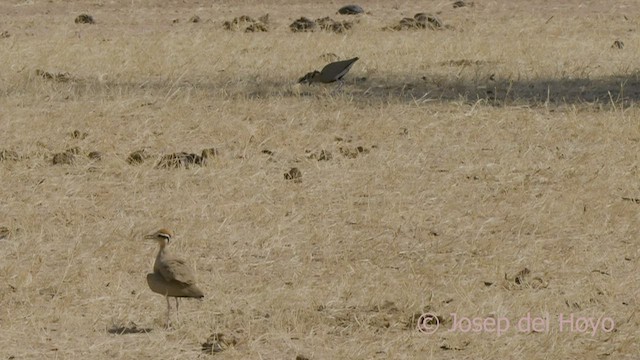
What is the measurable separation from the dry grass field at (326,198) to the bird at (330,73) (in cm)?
13

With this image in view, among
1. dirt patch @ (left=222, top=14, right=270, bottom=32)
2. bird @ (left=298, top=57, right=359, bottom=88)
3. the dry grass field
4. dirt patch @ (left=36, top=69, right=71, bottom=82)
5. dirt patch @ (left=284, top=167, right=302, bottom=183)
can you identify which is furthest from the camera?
dirt patch @ (left=222, top=14, right=270, bottom=32)

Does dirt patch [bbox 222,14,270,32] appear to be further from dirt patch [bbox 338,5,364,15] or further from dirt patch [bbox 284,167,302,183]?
dirt patch [bbox 284,167,302,183]

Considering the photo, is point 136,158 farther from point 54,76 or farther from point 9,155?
point 54,76

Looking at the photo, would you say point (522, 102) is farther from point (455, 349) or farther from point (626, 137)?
point (455, 349)

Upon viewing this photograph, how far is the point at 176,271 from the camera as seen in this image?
17.1 ft

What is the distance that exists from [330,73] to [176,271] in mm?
5792

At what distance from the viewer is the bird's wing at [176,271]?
5199 mm

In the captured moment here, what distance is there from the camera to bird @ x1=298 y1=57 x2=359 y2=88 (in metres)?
10.8

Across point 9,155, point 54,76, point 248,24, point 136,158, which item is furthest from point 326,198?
point 248,24

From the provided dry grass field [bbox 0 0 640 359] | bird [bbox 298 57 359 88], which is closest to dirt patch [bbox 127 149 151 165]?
dry grass field [bbox 0 0 640 359]

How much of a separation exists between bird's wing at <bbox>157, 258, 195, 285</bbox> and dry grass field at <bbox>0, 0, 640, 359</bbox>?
0.30m

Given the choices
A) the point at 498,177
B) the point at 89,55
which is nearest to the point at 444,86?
the point at 498,177

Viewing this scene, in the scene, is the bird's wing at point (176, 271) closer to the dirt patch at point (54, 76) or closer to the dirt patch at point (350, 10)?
the dirt patch at point (54, 76)

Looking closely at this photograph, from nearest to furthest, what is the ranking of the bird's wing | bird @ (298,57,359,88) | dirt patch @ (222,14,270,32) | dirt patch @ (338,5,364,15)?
the bird's wing < bird @ (298,57,359,88) < dirt patch @ (222,14,270,32) < dirt patch @ (338,5,364,15)
